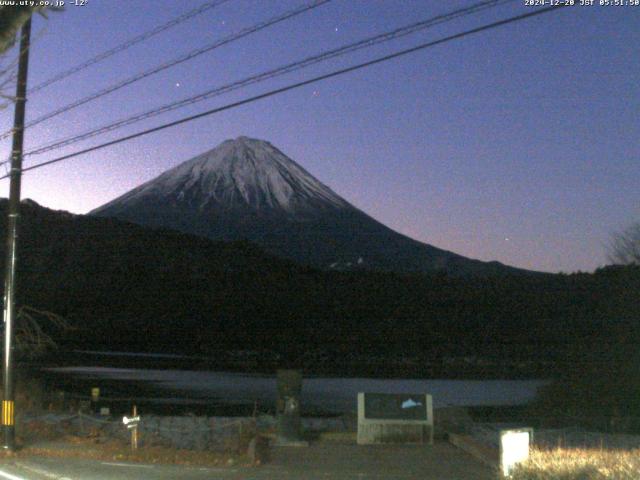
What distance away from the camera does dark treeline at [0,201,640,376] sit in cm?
7869

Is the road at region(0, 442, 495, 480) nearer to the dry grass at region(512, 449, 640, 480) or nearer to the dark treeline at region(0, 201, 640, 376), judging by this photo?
the dry grass at region(512, 449, 640, 480)

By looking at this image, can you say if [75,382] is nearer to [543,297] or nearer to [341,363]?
[341,363]

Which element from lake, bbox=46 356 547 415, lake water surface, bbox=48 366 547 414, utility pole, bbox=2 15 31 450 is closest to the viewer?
utility pole, bbox=2 15 31 450

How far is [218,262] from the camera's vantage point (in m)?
114

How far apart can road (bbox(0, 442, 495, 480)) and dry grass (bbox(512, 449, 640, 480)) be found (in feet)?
5.02

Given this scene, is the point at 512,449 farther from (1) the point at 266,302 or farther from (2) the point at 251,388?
(1) the point at 266,302

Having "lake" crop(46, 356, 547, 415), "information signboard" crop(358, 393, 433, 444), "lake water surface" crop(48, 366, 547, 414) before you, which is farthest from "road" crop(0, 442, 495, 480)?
"lake water surface" crop(48, 366, 547, 414)

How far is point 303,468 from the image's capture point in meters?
14.7

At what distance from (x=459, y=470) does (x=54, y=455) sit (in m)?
7.42

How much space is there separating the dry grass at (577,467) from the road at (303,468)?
5.02ft

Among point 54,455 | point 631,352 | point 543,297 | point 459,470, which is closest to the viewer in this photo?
point 459,470

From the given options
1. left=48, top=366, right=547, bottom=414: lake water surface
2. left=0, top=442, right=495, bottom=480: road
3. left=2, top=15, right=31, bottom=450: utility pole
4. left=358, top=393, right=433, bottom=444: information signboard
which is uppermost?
left=2, top=15, right=31, bottom=450: utility pole

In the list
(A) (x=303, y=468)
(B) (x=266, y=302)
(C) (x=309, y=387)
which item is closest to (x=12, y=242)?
(A) (x=303, y=468)

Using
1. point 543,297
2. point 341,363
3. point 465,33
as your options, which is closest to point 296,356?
point 341,363
